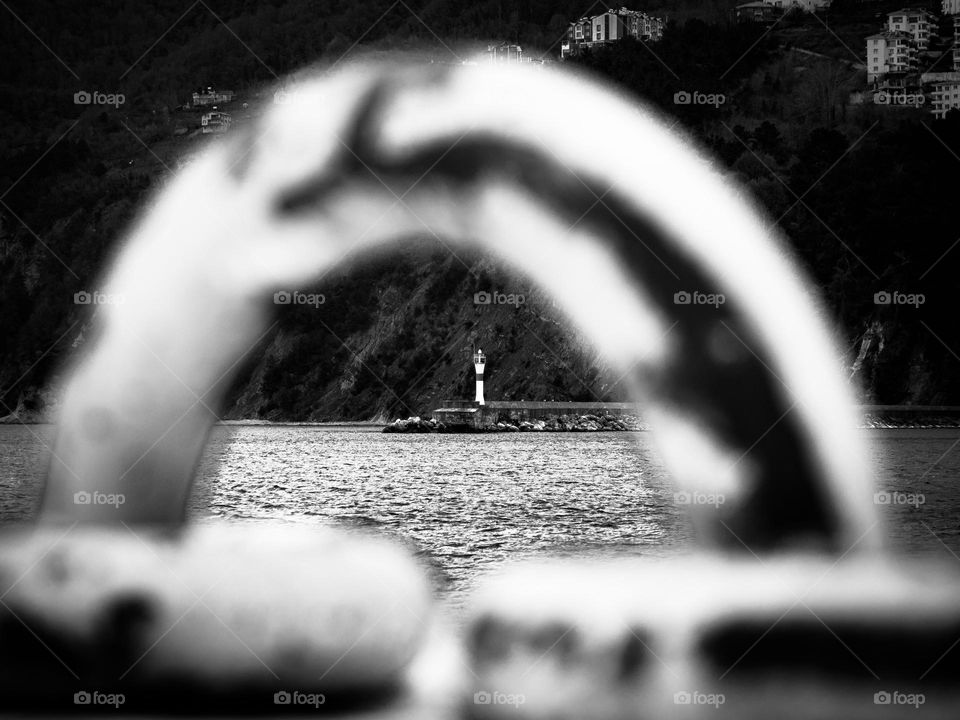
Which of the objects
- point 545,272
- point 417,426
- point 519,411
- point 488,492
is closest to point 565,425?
point 519,411

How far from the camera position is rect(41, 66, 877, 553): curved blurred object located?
84.5 ft

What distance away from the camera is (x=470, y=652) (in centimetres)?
2650

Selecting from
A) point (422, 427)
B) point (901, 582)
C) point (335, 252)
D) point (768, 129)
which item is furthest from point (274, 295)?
point (768, 129)

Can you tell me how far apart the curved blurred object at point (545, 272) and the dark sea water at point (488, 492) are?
40.8 ft

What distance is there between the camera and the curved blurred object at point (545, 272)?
84.5 feet

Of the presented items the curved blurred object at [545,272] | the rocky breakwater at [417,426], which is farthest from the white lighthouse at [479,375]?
the curved blurred object at [545,272]

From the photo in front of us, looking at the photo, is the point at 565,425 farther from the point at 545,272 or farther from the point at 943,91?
the point at 545,272

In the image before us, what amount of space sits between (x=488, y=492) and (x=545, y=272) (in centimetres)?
4893

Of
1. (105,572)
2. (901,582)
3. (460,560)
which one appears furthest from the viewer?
(460,560)

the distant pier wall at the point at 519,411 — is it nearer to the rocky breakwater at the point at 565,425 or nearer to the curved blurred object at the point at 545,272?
the rocky breakwater at the point at 565,425

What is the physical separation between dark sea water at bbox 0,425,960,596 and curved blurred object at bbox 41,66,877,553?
12.4 metres

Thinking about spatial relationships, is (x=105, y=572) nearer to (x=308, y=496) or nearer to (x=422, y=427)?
(x=308, y=496)

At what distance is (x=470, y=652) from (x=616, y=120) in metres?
9.30

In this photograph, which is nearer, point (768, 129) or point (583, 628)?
point (583, 628)
